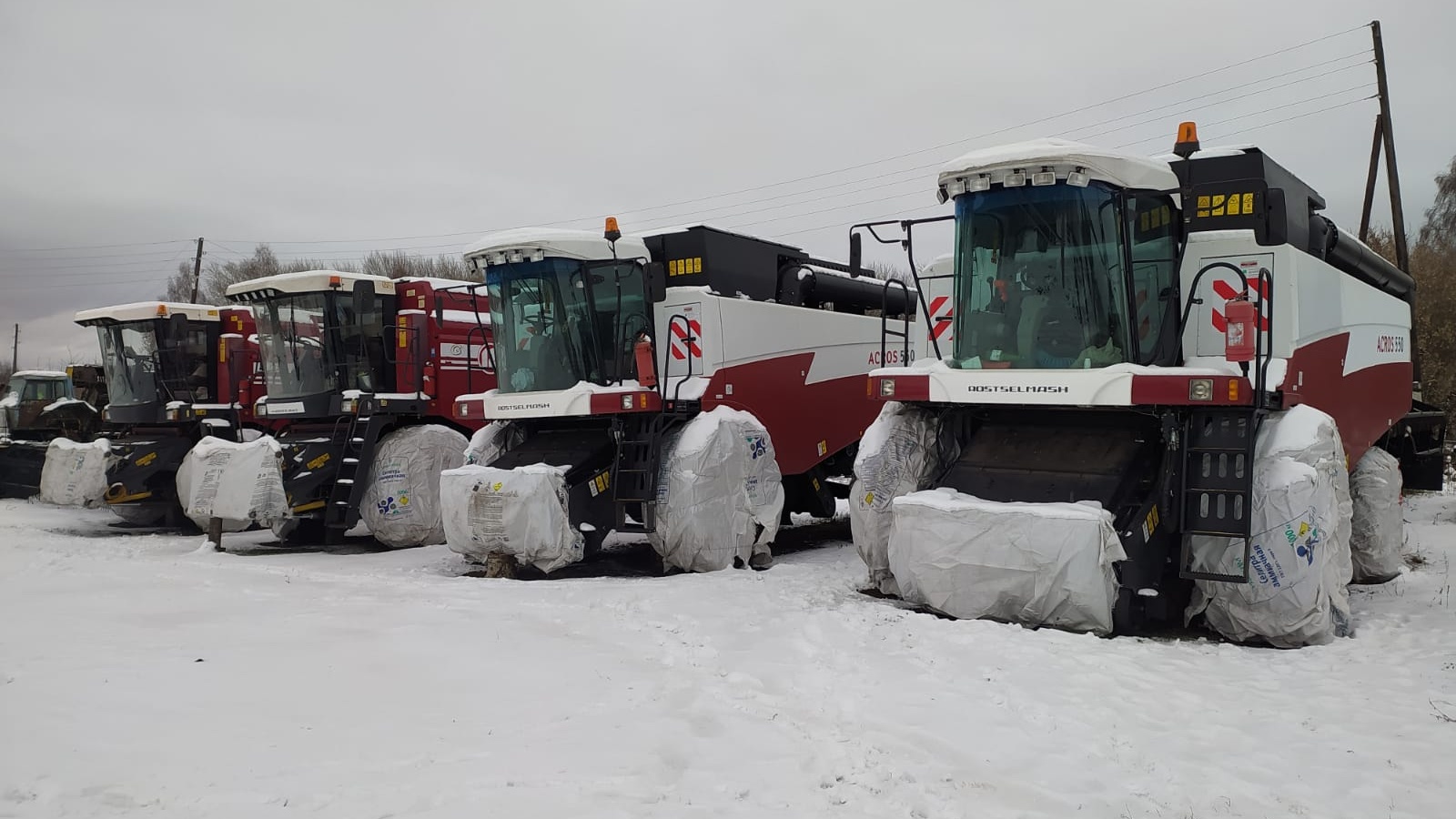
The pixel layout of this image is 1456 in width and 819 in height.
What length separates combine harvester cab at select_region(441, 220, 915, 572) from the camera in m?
Result: 8.17

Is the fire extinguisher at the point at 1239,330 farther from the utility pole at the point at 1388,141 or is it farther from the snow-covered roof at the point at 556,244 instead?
the utility pole at the point at 1388,141

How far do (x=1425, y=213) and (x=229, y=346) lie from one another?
105 feet

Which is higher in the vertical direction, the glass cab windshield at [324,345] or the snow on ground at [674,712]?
the glass cab windshield at [324,345]

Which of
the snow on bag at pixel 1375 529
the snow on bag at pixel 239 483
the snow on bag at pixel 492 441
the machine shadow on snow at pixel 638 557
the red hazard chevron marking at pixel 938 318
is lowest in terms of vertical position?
the machine shadow on snow at pixel 638 557

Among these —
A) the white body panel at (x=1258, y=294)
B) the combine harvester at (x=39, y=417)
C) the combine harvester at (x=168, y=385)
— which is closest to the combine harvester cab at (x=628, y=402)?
the white body panel at (x=1258, y=294)

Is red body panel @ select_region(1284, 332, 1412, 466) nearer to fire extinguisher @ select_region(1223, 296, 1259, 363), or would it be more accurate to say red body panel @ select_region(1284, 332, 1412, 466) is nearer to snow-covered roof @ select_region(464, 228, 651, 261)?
fire extinguisher @ select_region(1223, 296, 1259, 363)

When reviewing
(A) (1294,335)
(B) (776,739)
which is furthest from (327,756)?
(A) (1294,335)

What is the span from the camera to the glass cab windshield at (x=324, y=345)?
11398mm

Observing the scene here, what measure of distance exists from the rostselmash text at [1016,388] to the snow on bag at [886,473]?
0.83 m

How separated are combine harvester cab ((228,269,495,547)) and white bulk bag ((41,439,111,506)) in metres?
2.79

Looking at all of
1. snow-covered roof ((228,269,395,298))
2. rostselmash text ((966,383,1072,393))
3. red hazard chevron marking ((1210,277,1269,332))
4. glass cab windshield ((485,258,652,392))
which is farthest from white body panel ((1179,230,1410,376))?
snow-covered roof ((228,269,395,298))

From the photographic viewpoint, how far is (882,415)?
739 centimetres

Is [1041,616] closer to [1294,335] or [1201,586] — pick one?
[1201,586]

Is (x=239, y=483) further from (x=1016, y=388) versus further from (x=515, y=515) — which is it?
(x=1016, y=388)
